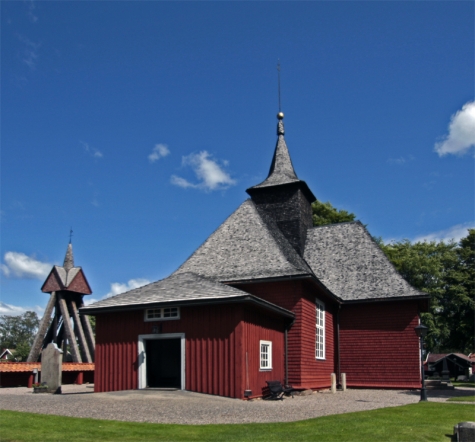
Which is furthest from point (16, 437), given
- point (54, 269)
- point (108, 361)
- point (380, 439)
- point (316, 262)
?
point (54, 269)

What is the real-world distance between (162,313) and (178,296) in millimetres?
896

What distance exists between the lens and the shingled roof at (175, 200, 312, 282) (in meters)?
21.0

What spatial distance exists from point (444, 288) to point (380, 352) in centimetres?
2685

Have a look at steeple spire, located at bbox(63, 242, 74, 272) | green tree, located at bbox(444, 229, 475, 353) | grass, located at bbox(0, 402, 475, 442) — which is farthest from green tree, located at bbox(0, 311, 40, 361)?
grass, located at bbox(0, 402, 475, 442)

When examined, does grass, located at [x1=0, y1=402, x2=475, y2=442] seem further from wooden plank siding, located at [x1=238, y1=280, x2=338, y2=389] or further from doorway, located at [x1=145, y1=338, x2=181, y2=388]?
wooden plank siding, located at [x1=238, y1=280, x2=338, y2=389]

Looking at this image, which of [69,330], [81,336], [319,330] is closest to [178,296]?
[319,330]

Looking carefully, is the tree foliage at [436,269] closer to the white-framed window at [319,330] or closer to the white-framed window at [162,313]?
the white-framed window at [319,330]

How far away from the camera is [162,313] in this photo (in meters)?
17.5

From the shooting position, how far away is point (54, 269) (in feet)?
123

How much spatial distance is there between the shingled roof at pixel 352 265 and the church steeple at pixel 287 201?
3.48ft

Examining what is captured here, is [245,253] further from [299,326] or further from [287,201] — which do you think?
[287,201]

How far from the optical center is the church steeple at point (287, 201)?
26359mm

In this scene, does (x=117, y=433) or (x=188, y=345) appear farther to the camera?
(x=188, y=345)

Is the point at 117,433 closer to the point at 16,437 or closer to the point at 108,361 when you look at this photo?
the point at 16,437
